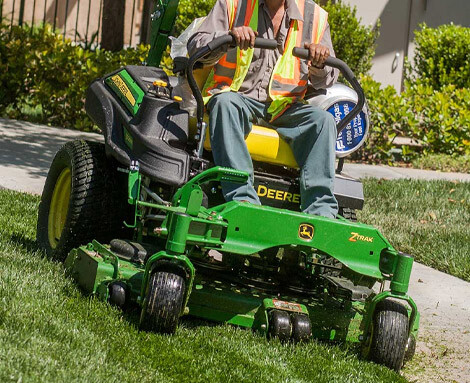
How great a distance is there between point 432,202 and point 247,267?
3596 millimetres

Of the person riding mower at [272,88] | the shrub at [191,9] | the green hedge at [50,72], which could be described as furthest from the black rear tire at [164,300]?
the shrub at [191,9]

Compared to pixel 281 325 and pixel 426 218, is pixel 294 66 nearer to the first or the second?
pixel 281 325

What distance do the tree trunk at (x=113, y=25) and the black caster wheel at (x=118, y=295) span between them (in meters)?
7.00

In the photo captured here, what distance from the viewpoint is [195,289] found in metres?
4.39

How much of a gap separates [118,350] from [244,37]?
1676 mm

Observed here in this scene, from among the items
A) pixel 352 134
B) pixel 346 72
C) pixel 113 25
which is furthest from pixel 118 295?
pixel 113 25

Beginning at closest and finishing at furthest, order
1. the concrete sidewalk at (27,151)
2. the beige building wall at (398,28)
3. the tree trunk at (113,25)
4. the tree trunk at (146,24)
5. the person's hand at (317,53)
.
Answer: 1. the person's hand at (317,53)
2. the concrete sidewalk at (27,151)
3. the tree trunk at (113,25)
4. the tree trunk at (146,24)
5. the beige building wall at (398,28)

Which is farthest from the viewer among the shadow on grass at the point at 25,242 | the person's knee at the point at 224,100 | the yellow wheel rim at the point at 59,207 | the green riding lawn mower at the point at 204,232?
the yellow wheel rim at the point at 59,207

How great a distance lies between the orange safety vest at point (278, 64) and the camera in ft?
16.4

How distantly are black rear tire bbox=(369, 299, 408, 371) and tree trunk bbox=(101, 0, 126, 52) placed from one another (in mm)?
7380

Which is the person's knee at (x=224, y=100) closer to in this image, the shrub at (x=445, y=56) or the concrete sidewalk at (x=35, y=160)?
the concrete sidewalk at (x=35, y=160)

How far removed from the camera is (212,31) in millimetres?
4926

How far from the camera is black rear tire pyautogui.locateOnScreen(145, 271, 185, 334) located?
3939mm

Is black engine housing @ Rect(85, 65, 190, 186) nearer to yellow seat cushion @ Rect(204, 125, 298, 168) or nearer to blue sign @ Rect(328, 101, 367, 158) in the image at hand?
yellow seat cushion @ Rect(204, 125, 298, 168)
